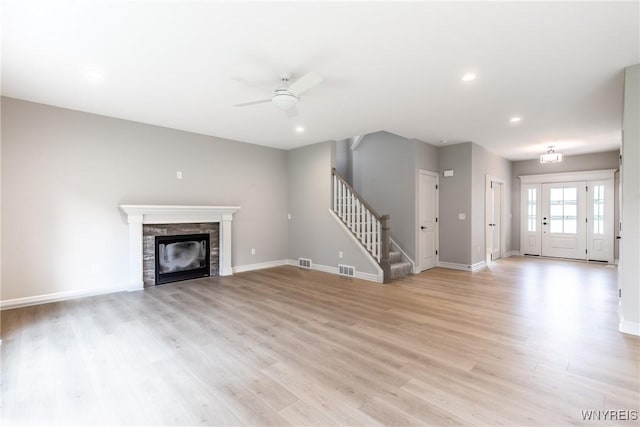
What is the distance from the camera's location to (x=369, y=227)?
18.3ft

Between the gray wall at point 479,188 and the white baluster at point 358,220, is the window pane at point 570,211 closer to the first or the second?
the gray wall at point 479,188

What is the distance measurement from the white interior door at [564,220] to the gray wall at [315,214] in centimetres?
609

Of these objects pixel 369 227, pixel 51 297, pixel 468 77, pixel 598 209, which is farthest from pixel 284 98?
pixel 598 209

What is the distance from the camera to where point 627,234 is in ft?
10.1

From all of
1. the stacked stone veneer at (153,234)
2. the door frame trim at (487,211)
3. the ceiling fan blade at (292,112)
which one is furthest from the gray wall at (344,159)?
the stacked stone veneer at (153,234)

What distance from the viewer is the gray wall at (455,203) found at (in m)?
6.43

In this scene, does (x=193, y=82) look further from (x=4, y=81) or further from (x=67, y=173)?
(x=67, y=173)

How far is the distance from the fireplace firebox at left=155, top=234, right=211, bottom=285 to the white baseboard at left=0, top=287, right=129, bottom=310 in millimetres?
700

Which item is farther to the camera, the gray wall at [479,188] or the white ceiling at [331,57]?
the gray wall at [479,188]

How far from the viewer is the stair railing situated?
5.39 metres

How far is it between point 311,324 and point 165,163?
3.86 metres

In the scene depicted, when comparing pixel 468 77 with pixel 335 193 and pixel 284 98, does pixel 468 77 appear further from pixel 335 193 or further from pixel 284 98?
pixel 335 193

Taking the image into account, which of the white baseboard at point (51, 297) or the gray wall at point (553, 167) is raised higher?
the gray wall at point (553, 167)

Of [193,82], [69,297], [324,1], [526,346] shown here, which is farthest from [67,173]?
[526,346]
